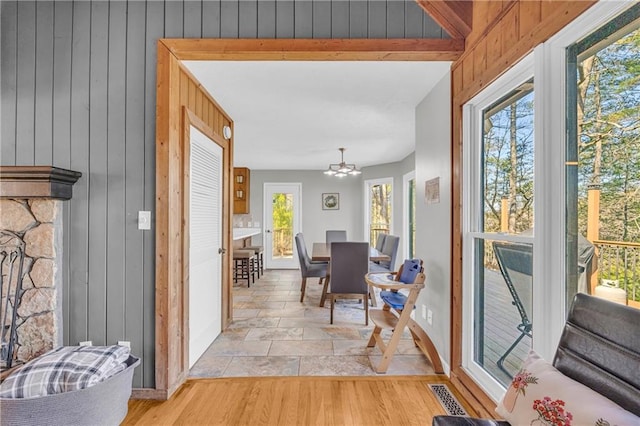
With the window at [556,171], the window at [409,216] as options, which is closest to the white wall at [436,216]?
the window at [556,171]

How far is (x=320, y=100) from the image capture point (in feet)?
9.70

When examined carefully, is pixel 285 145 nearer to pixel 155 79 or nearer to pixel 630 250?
pixel 155 79

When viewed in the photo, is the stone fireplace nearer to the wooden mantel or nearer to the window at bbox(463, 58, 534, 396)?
the wooden mantel

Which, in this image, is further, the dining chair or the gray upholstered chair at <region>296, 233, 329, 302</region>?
the gray upholstered chair at <region>296, 233, 329, 302</region>

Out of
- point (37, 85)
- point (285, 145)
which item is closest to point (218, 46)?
point (37, 85)

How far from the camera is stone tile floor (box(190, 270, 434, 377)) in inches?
93.6

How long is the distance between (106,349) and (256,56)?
6.68 ft

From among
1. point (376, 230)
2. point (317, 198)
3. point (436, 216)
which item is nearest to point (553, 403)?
point (436, 216)

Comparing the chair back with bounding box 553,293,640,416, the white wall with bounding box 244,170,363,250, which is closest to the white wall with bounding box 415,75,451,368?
the chair back with bounding box 553,293,640,416

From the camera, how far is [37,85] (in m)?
2.05

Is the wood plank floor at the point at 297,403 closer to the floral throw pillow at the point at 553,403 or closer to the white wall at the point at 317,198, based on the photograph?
the floral throw pillow at the point at 553,403

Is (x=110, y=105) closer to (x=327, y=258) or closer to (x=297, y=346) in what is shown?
(x=297, y=346)

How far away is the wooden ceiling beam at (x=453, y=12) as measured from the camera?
1.97 meters

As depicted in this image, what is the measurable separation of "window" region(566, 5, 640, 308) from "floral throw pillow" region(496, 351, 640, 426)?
424mm
